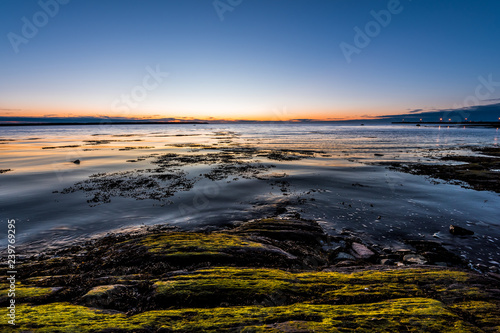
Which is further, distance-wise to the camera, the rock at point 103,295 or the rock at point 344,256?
the rock at point 344,256

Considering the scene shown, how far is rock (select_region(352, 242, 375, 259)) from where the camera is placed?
827 cm

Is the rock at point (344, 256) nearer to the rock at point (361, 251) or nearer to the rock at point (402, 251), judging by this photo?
the rock at point (361, 251)

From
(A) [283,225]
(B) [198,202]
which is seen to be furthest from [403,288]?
(B) [198,202]

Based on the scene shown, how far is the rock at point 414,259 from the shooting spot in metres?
7.82

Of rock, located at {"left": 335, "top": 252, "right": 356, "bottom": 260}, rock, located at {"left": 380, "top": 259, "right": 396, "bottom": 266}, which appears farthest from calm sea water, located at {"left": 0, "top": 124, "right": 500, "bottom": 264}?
rock, located at {"left": 335, "top": 252, "right": 356, "bottom": 260}

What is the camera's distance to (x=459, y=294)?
17.1ft

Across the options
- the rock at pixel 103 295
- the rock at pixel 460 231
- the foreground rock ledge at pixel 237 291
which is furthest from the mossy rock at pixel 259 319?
the rock at pixel 460 231

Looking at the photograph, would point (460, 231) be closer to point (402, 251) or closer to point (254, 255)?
→ point (402, 251)

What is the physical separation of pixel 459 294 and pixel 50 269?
1093cm

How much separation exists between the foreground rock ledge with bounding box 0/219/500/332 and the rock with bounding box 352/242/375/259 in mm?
69

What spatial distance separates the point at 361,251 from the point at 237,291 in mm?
5532

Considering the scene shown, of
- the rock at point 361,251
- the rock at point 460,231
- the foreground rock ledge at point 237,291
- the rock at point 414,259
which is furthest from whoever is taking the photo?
the rock at point 460,231

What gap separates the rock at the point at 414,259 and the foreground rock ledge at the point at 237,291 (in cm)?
4

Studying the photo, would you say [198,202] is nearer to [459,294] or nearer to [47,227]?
[47,227]
